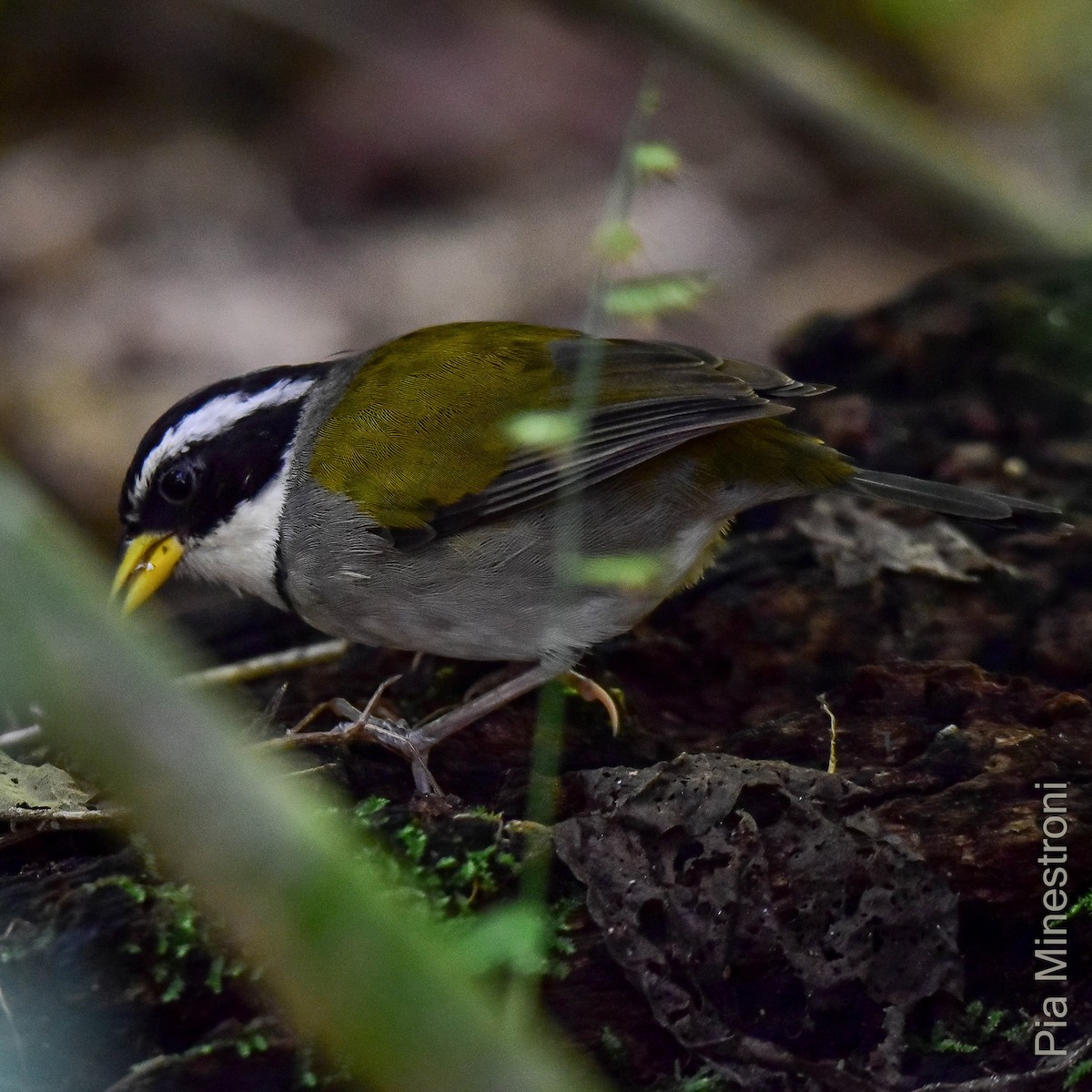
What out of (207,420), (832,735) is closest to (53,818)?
(207,420)

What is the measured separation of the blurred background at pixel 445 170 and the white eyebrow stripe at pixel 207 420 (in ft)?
7.48

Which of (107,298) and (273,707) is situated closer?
(273,707)

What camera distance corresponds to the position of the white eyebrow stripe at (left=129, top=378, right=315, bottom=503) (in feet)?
12.8

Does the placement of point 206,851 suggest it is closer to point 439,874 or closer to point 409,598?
point 439,874

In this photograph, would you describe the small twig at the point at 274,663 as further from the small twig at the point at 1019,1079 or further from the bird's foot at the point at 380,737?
the small twig at the point at 1019,1079

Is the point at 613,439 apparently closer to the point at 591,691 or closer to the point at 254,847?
the point at 591,691

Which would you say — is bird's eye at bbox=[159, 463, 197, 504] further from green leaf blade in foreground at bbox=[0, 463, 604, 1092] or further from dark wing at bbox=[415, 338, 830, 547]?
green leaf blade in foreground at bbox=[0, 463, 604, 1092]

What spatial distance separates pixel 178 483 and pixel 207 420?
200 millimetres

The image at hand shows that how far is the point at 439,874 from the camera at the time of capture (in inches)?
121

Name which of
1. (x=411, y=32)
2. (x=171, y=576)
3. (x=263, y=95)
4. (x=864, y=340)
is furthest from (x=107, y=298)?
(x=864, y=340)

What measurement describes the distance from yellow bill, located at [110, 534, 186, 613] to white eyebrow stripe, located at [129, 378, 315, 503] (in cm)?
13

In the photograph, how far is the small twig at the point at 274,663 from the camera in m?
4.13

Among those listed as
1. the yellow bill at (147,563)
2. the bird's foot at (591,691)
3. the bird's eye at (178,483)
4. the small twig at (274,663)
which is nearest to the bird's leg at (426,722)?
the bird's foot at (591,691)

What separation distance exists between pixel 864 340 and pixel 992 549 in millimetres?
1347
